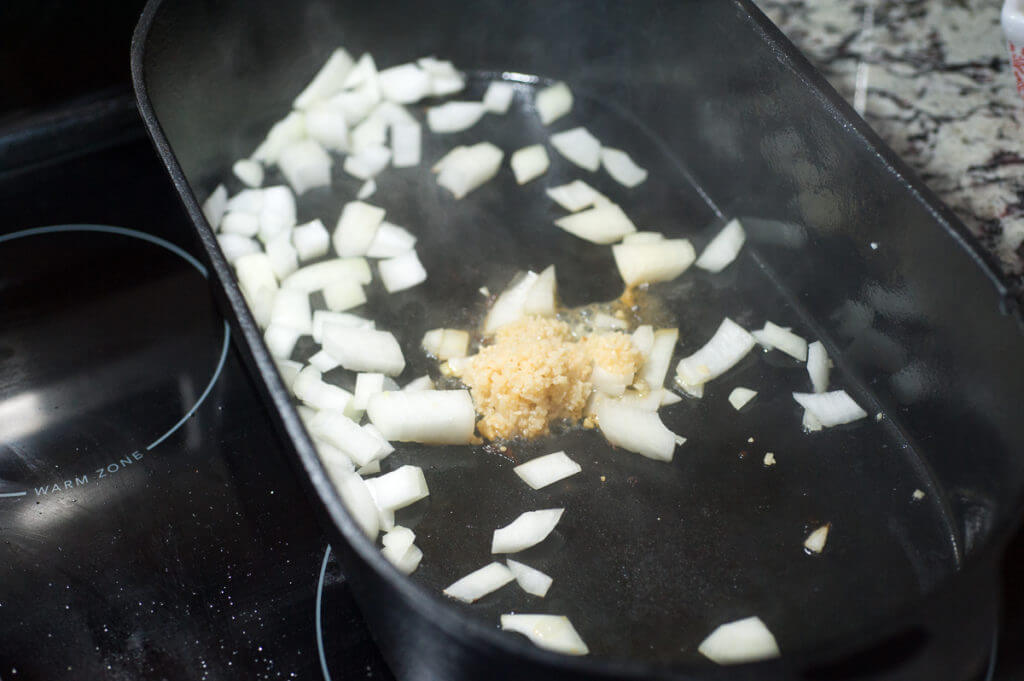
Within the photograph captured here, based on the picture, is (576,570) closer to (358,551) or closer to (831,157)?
(358,551)

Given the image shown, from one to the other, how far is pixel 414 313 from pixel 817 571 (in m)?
0.58

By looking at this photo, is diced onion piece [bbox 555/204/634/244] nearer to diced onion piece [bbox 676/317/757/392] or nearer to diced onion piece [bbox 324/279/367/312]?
diced onion piece [bbox 676/317/757/392]

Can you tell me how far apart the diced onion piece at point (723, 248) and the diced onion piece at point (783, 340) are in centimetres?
12

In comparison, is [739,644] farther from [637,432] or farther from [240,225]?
[240,225]

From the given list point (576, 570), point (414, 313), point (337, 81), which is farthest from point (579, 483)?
point (337, 81)

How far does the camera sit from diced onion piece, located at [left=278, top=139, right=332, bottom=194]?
133cm

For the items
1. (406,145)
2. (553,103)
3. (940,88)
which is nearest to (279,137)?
(406,145)

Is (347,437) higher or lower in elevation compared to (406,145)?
lower

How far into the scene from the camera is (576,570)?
3.10 feet

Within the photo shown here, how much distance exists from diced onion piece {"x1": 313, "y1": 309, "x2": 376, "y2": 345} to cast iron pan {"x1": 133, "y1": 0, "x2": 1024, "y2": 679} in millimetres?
30

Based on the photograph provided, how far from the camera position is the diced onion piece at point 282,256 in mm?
1233

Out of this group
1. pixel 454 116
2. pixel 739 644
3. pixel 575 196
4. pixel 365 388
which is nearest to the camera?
pixel 739 644

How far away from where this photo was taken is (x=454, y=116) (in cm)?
142

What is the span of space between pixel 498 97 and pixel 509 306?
1.46ft
